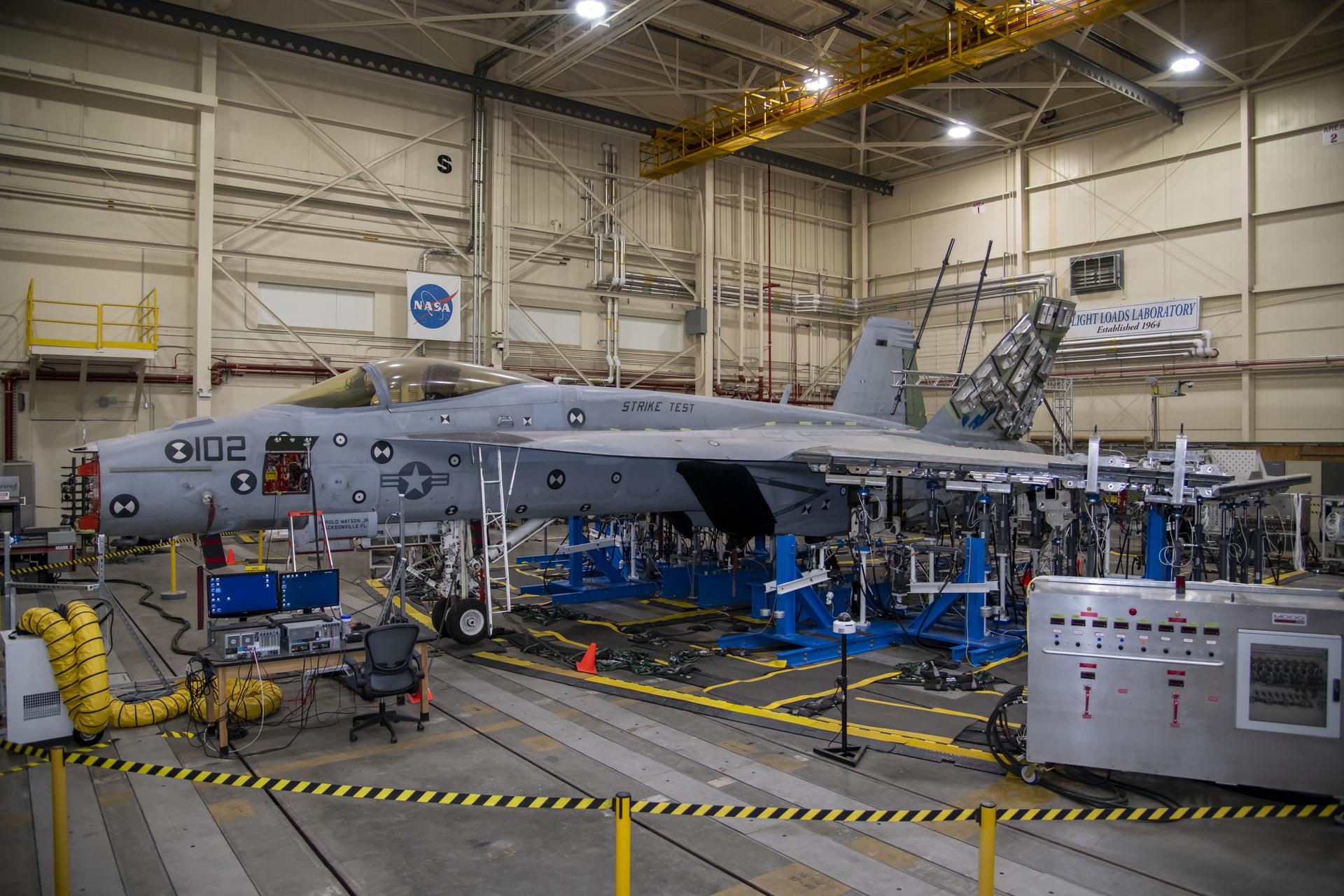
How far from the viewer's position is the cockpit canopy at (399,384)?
31.1 ft

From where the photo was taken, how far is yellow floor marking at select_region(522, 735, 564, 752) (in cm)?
667

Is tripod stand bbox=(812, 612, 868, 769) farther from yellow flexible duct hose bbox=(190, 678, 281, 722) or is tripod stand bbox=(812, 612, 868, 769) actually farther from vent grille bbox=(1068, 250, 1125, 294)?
vent grille bbox=(1068, 250, 1125, 294)

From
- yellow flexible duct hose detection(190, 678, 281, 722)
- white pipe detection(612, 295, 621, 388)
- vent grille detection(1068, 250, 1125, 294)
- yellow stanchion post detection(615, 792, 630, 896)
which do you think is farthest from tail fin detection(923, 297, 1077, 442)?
vent grille detection(1068, 250, 1125, 294)

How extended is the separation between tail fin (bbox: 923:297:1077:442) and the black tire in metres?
7.99

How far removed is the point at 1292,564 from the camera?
17.2 meters

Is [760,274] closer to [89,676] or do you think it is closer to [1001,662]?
[1001,662]

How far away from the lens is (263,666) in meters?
6.63

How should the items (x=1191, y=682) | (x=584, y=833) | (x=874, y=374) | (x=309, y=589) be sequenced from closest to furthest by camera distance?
(x=584, y=833), (x=1191, y=682), (x=309, y=589), (x=874, y=374)

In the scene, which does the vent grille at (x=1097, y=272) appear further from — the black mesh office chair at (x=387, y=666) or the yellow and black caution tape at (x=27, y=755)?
the yellow and black caution tape at (x=27, y=755)

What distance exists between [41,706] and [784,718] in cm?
591

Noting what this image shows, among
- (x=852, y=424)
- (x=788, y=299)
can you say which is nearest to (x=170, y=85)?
(x=852, y=424)

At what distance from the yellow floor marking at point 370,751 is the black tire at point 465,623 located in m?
2.81

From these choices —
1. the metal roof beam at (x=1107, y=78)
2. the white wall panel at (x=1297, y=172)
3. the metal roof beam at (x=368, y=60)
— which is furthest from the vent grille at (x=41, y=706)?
the white wall panel at (x=1297, y=172)

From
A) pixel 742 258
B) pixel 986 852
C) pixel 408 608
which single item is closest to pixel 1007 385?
pixel 408 608
